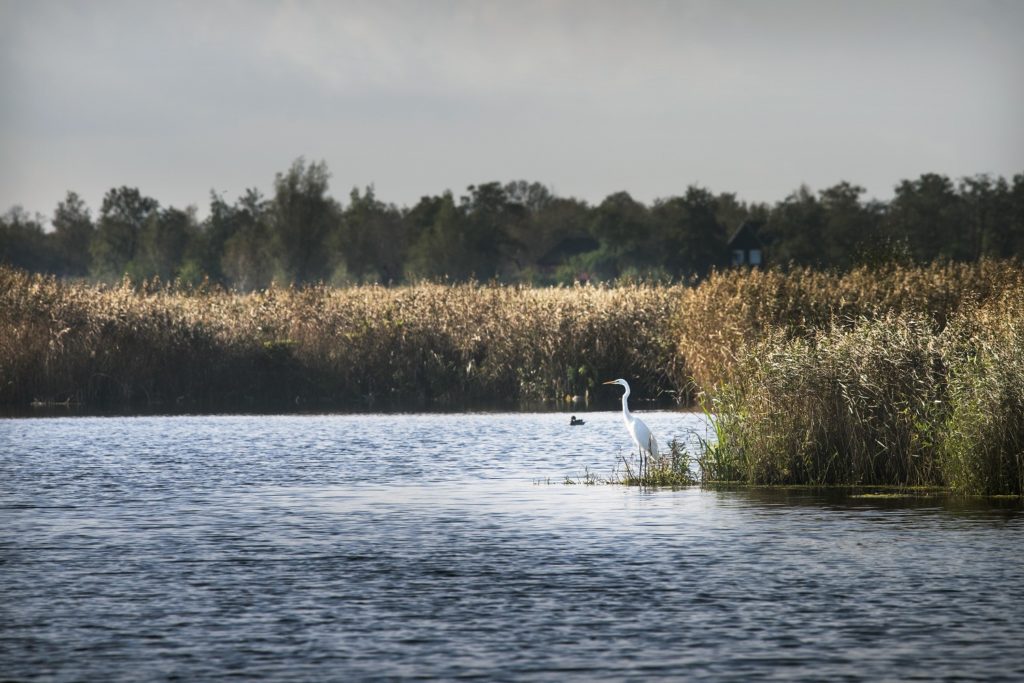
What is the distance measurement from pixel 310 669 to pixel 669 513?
358 inches

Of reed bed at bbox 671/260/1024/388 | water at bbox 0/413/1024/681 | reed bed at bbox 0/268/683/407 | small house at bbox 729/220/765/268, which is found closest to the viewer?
water at bbox 0/413/1024/681

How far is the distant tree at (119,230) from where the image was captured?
14862 centimetres

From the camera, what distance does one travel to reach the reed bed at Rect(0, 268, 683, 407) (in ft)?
143

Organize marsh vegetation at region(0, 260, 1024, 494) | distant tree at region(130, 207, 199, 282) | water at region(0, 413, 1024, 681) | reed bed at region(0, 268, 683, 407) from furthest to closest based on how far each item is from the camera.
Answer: distant tree at region(130, 207, 199, 282), reed bed at region(0, 268, 683, 407), marsh vegetation at region(0, 260, 1024, 494), water at region(0, 413, 1024, 681)

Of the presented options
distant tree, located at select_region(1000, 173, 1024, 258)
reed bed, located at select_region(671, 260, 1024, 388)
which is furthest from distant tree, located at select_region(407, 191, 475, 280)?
reed bed, located at select_region(671, 260, 1024, 388)

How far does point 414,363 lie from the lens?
47.1m

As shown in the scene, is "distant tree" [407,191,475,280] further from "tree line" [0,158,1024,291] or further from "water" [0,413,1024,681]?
"water" [0,413,1024,681]

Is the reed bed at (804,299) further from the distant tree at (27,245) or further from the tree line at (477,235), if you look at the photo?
the distant tree at (27,245)

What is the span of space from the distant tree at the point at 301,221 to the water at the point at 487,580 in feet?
356

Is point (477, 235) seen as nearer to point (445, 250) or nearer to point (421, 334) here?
point (445, 250)

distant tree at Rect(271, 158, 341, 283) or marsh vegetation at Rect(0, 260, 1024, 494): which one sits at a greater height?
distant tree at Rect(271, 158, 341, 283)

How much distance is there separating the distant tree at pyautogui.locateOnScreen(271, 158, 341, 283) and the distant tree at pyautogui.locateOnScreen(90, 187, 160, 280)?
16.7 meters

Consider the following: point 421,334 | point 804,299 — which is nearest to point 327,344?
point 421,334

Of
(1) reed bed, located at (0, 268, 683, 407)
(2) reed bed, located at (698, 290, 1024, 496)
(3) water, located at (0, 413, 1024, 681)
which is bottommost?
(3) water, located at (0, 413, 1024, 681)
